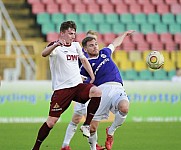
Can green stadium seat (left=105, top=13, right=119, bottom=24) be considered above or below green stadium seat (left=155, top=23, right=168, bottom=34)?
above

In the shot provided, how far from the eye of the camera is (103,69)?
10.1 metres

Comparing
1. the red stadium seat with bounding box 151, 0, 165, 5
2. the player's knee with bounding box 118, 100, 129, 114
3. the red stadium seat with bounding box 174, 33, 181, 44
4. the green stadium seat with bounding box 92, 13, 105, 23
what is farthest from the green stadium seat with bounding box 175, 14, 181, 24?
the player's knee with bounding box 118, 100, 129, 114

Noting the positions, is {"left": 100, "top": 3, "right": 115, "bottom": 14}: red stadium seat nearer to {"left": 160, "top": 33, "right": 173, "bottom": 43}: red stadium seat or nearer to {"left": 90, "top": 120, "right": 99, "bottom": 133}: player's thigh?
{"left": 160, "top": 33, "right": 173, "bottom": 43}: red stadium seat

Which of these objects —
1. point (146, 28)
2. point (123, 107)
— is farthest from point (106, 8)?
point (123, 107)

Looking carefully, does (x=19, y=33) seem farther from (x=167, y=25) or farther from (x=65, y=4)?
(x=167, y=25)

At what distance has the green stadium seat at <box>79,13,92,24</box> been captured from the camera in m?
24.4

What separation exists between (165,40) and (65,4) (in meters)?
4.00

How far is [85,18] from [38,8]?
5.86 ft

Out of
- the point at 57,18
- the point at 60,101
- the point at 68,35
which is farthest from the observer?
the point at 57,18

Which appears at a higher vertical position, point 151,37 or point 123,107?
point 151,37

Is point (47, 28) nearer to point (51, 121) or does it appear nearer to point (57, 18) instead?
point (57, 18)

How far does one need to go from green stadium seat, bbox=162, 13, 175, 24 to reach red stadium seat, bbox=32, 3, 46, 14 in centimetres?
460

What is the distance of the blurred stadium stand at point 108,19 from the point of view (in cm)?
2388

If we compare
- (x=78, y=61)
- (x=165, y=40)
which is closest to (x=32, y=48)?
(x=165, y=40)
